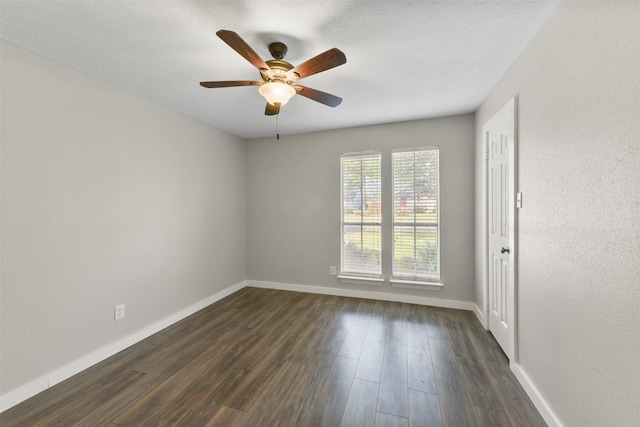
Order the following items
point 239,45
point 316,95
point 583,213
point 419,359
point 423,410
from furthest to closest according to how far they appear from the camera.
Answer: point 419,359
point 316,95
point 423,410
point 239,45
point 583,213

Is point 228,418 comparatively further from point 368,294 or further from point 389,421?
point 368,294

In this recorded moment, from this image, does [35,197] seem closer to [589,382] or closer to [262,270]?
[262,270]

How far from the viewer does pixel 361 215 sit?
3791 mm

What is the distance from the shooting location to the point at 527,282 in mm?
1848

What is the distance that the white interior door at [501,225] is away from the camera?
2078 mm

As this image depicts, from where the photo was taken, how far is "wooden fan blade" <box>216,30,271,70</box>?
1.29 meters

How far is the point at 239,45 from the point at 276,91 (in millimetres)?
429

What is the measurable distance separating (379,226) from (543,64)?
242 cm

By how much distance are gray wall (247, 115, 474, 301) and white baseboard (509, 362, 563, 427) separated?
4.60 ft

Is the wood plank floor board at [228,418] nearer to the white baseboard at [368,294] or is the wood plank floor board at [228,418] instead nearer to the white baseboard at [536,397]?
the white baseboard at [536,397]

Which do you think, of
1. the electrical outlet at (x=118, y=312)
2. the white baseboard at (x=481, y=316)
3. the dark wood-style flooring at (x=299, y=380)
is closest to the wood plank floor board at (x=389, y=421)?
the dark wood-style flooring at (x=299, y=380)

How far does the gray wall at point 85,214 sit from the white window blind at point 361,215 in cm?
203

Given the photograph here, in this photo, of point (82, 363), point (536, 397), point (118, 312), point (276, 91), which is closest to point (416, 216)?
point (536, 397)

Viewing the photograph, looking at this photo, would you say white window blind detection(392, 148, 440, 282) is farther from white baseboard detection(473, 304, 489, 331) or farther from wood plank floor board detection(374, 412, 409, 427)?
wood plank floor board detection(374, 412, 409, 427)
